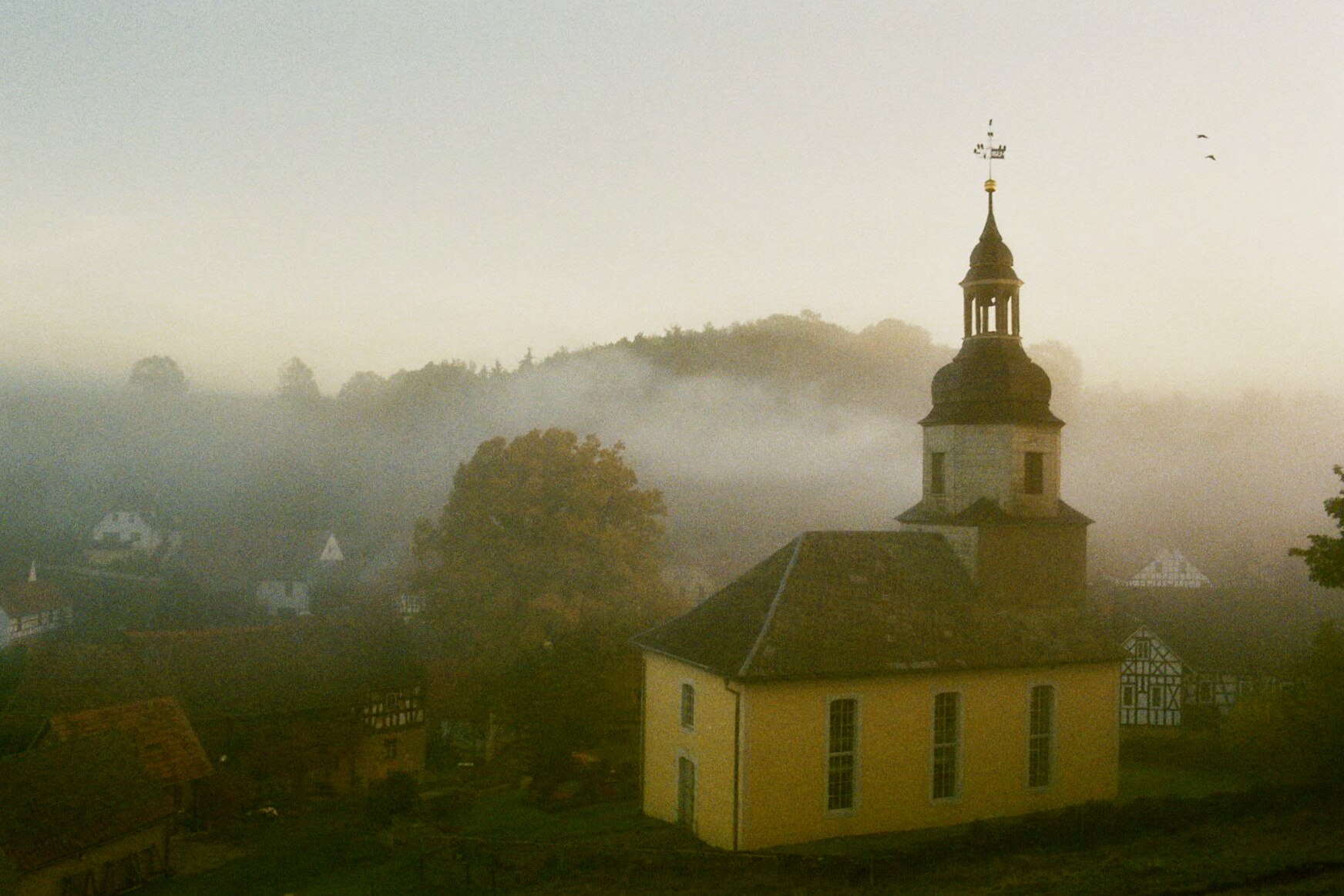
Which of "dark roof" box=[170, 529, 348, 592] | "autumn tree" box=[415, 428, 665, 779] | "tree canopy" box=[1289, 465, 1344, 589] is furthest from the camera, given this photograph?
"dark roof" box=[170, 529, 348, 592]

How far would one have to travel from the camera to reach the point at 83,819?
28266mm

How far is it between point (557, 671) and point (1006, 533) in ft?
53.9

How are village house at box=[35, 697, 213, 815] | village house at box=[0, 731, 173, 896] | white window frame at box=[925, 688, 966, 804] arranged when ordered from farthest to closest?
village house at box=[35, 697, 213, 815], white window frame at box=[925, 688, 966, 804], village house at box=[0, 731, 173, 896]

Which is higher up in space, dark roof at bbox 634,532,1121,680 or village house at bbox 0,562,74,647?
dark roof at bbox 634,532,1121,680

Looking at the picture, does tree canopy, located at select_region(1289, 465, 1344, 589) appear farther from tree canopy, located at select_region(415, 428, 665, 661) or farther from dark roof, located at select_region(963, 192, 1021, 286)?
tree canopy, located at select_region(415, 428, 665, 661)

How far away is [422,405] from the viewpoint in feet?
420

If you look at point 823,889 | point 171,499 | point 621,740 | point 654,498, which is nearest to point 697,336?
point 171,499

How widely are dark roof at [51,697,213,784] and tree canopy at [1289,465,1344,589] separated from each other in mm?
32071

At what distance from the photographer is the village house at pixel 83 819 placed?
2658 cm

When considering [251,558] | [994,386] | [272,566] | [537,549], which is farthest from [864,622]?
[251,558]

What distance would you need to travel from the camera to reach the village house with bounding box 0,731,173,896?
2658 cm

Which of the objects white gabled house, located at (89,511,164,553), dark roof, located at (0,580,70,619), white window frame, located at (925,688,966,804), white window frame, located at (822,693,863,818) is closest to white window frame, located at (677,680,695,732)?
white window frame, located at (822,693,863,818)

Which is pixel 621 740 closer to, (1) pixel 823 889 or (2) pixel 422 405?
(1) pixel 823 889

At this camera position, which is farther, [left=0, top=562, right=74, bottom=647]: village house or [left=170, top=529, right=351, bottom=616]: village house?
[left=170, top=529, right=351, bottom=616]: village house
